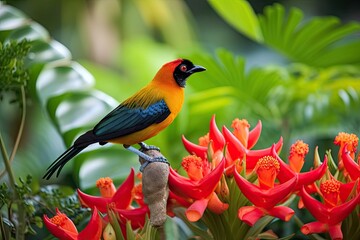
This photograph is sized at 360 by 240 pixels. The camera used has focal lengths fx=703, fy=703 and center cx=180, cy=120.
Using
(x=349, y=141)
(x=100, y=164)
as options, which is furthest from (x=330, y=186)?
(x=100, y=164)

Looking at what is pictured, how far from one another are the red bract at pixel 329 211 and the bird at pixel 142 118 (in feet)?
0.70

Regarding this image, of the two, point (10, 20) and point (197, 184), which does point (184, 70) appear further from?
point (10, 20)

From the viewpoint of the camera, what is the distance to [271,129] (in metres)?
1.82

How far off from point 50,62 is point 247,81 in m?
0.51

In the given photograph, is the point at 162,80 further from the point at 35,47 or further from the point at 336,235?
the point at 35,47

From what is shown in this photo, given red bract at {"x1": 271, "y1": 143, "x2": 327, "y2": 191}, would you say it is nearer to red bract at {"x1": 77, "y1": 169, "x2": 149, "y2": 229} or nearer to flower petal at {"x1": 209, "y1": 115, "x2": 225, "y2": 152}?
flower petal at {"x1": 209, "y1": 115, "x2": 225, "y2": 152}

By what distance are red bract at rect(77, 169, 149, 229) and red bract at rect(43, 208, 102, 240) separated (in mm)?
45

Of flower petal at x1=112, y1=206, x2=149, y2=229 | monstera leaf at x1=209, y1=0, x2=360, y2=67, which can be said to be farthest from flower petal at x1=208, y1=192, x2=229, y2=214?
monstera leaf at x1=209, y1=0, x2=360, y2=67

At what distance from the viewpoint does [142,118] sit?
99 cm

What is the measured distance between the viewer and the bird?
969mm

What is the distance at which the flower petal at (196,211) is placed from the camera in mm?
945

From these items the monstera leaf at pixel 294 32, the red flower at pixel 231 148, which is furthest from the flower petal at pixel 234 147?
the monstera leaf at pixel 294 32

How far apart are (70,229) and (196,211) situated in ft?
0.59

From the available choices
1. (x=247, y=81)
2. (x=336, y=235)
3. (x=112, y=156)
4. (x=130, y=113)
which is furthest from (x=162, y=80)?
(x=247, y=81)
